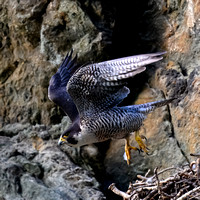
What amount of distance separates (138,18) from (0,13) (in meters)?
1.97

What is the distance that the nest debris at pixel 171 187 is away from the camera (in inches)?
163

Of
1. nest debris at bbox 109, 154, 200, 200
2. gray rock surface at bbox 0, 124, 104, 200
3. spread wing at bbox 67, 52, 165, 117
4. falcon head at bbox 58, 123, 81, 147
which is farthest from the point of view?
gray rock surface at bbox 0, 124, 104, 200

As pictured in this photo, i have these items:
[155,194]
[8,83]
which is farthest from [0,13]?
[155,194]

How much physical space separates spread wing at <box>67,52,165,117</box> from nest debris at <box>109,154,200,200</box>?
40.1 inches

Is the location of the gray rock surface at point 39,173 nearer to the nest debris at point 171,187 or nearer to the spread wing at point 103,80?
the spread wing at point 103,80

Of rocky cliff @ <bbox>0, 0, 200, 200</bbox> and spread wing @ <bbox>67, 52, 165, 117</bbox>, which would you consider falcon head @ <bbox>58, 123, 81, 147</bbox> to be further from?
rocky cliff @ <bbox>0, 0, 200, 200</bbox>

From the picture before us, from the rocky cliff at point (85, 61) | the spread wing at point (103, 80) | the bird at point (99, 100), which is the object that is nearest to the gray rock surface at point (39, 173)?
the rocky cliff at point (85, 61)

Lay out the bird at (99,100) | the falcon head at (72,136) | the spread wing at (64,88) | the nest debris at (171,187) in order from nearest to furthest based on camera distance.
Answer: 1. the nest debris at (171,187)
2. the bird at (99,100)
3. the falcon head at (72,136)
4. the spread wing at (64,88)

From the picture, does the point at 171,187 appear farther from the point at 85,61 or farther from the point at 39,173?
the point at 85,61

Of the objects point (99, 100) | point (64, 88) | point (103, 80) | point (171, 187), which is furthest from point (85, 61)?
point (171, 187)

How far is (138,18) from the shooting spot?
22.6 feet

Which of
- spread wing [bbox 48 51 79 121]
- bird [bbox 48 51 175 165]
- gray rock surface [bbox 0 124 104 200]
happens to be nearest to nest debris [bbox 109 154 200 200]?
bird [bbox 48 51 175 165]

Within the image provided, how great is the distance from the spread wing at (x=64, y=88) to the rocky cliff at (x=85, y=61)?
1.31 feet

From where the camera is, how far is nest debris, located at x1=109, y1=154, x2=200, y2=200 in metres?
4.15
